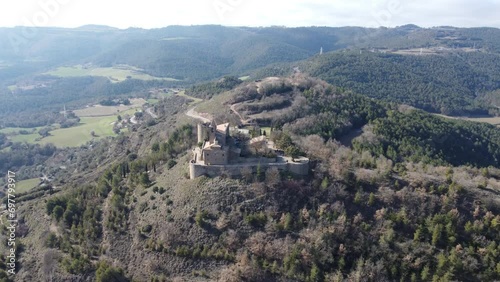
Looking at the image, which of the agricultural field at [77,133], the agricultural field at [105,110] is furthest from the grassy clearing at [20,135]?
the agricultural field at [105,110]

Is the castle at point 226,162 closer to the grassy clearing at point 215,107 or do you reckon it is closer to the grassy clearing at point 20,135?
the grassy clearing at point 215,107

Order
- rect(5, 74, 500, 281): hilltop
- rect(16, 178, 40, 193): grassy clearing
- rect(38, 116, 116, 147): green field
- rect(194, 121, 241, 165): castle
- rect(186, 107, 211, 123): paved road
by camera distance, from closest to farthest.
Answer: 1. rect(5, 74, 500, 281): hilltop
2. rect(194, 121, 241, 165): castle
3. rect(186, 107, 211, 123): paved road
4. rect(16, 178, 40, 193): grassy clearing
5. rect(38, 116, 116, 147): green field

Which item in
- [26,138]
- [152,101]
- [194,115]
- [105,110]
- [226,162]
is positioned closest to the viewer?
[226,162]

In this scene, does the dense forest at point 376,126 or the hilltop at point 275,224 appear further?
the dense forest at point 376,126

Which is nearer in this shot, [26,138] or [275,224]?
[275,224]

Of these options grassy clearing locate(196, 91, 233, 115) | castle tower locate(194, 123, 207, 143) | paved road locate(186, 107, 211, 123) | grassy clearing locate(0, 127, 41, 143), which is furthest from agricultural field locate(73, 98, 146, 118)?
castle tower locate(194, 123, 207, 143)

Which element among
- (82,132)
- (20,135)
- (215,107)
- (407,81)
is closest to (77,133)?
(82,132)

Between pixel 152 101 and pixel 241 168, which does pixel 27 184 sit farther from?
pixel 152 101

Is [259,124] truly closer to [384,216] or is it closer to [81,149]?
[384,216]

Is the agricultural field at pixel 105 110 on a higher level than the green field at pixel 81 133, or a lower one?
higher

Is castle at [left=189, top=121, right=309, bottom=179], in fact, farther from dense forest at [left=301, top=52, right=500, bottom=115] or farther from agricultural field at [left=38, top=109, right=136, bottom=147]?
dense forest at [left=301, top=52, right=500, bottom=115]

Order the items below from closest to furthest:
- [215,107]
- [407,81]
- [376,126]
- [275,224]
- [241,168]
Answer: [275,224] < [241,168] < [376,126] < [215,107] < [407,81]
